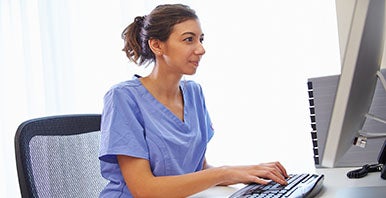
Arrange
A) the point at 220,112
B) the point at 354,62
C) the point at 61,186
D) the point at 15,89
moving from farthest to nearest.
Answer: the point at 15,89 → the point at 220,112 → the point at 61,186 → the point at 354,62

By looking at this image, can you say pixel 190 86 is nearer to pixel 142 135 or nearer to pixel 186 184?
pixel 142 135

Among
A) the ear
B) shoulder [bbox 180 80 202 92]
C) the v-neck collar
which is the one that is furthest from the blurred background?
the ear

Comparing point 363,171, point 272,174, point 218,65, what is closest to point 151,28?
point 272,174

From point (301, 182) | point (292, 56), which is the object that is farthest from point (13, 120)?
point (301, 182)

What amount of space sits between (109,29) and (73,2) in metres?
0.24

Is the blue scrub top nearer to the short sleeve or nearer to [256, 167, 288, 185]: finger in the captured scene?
the short sleeve

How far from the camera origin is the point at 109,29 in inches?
92.7

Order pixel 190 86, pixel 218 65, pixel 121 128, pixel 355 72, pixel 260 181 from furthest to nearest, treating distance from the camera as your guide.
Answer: pixel 218 65
pixel 190 86
pixel 121 128
pixel 260 181
pixel 355 72

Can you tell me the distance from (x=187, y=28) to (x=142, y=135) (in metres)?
0.29

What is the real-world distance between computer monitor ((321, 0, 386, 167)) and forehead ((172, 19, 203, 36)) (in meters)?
0.44

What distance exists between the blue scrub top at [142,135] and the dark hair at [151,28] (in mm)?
95

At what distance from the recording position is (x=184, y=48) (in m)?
1.24

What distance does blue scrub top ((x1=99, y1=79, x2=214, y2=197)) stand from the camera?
1121 mm

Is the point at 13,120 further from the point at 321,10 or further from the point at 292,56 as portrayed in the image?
the point at 321,10
